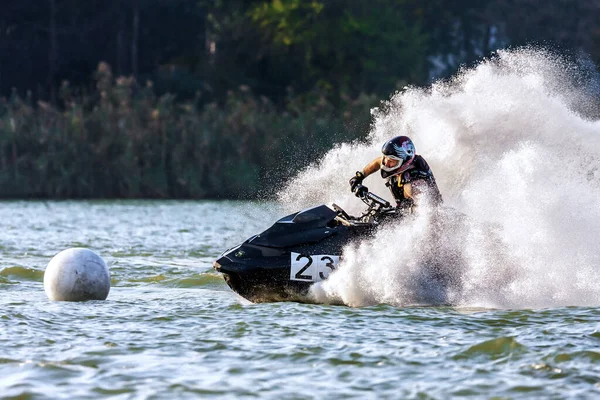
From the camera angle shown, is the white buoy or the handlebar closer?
the white buoy

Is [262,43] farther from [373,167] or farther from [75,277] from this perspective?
[75,277]

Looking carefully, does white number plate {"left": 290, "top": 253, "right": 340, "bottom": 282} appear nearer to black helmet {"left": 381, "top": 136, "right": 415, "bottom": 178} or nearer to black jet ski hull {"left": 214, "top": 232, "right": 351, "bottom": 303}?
black jet ski hull {"left": 214, "top": 232, "right": 351, "bottom": 303}

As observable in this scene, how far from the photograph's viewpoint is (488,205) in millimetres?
13641

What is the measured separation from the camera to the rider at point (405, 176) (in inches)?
511

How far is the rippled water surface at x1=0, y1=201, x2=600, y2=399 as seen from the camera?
8164 mm

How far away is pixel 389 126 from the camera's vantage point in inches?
733

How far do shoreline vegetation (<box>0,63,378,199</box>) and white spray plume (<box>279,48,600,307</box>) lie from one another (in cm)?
1861

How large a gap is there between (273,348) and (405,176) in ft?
13.4

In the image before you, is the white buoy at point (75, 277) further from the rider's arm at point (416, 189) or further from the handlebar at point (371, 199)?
the rider's arm at point (416, 189)

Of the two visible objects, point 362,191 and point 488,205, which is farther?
point 488,205

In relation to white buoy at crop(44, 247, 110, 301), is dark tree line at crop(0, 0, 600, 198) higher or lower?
higher

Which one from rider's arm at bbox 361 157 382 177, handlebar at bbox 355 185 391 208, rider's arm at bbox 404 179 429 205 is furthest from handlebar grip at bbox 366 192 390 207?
rider's arm at bbox 361 157 382 177

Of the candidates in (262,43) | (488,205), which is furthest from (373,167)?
(262,43)

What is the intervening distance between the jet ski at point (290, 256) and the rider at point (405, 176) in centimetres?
63
